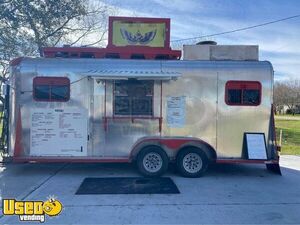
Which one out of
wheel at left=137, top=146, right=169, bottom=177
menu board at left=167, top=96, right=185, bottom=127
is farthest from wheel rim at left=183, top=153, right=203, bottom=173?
menu board at left=167, top=96, right=185, bottom=127

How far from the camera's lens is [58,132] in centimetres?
832

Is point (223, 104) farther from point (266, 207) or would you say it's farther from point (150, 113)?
point (266, 207)

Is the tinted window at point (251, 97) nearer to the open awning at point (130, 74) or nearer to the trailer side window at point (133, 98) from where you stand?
the open awning at point (130, 74)

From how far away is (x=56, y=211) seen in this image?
5863mm

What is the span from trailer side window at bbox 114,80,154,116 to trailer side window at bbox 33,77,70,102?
128 cm

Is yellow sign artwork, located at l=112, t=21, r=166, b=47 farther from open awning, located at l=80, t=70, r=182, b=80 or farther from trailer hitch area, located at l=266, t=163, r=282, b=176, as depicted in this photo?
trailer hitch area, located at l=266, t=163, r=282, b=176

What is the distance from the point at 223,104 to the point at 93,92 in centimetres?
338

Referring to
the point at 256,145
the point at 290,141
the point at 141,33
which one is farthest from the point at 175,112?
the point at 290,141

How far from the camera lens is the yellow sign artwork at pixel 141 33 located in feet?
30.1

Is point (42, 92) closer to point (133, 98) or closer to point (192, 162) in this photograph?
point (133, 98)

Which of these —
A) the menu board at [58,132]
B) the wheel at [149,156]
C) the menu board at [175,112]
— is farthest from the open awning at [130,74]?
the wheel at [149,156]

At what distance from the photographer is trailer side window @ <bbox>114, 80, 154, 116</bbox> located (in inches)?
329

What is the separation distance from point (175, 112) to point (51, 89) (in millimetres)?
3237

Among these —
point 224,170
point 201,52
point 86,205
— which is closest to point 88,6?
point 201,52
